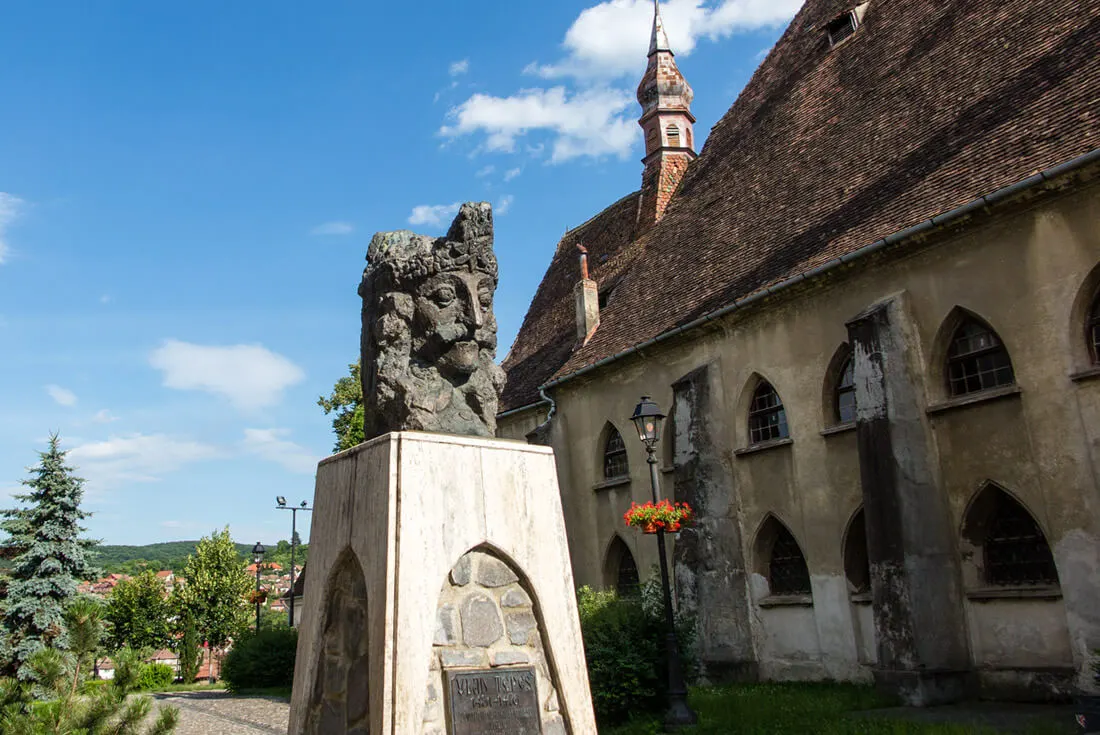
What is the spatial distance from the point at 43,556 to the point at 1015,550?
22.2m

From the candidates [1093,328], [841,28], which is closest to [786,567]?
[1093,328]

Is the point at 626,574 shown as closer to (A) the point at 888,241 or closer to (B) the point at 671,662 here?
(B) the point at 671,662

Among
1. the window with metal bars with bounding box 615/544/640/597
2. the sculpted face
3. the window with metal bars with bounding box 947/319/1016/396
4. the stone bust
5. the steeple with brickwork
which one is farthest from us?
the steeple with brickwork

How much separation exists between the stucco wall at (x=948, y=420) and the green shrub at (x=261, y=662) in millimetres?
10056

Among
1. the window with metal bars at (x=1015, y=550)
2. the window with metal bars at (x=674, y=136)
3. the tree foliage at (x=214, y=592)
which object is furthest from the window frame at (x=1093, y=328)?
the tree foliage at (x=214, y=592)

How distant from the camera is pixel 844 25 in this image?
→ 19.7 metres

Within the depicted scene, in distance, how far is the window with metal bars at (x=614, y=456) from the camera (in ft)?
65.5

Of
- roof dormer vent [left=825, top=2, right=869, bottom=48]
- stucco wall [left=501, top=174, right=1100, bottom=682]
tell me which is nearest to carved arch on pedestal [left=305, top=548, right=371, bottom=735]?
stucco wall [left=501, top=174, right=1100, bottom=682]

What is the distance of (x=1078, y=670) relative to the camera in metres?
10.8

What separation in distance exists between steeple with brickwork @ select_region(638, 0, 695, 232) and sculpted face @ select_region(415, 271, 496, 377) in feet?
58.1

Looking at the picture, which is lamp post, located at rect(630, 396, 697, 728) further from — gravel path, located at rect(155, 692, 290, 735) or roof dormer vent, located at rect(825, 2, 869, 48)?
roof dormer vent, located at rect(825, 2, 869, 48)

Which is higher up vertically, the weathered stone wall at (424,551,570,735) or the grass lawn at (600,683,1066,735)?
the weathered stone wall at (424,551,570,735)

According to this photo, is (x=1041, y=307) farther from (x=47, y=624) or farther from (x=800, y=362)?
(x=47, y=624)

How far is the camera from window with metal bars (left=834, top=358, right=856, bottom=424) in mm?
14672
